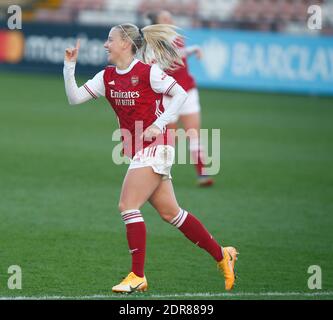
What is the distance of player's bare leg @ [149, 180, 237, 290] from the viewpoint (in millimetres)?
7426

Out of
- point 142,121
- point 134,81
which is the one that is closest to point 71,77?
point 134,81

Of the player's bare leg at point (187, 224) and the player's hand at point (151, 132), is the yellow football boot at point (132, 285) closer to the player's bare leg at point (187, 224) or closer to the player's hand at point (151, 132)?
the player's bare leg at point (187, 224)

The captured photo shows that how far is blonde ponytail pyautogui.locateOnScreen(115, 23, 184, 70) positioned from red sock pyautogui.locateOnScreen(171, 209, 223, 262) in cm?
121

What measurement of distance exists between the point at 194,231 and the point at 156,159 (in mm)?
675

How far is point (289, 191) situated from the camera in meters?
12.6

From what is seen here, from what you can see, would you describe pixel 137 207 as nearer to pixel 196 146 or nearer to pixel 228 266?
Answer: pixel 228 266

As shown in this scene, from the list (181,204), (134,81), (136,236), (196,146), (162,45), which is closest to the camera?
(136,236)

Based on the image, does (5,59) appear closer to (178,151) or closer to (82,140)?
(82,140)

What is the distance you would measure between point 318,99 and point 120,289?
706 inches

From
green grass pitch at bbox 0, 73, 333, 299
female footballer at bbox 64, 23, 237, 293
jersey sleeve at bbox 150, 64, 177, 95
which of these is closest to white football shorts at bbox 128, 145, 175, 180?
female footballer at bbox 64, 23, 237, 293

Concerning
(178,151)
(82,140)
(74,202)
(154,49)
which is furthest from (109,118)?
(154,49)

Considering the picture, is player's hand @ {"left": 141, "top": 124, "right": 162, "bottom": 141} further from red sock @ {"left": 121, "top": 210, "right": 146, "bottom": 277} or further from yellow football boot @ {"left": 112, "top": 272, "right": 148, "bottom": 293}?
yellow football boot @ {"left": 112, "top": 272, "right": 148, "bottom": 293}

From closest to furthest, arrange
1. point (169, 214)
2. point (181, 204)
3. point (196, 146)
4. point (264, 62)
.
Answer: point (169, 214), point (181, 204), point (196, 146), point (264, 62)

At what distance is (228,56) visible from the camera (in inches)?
982
